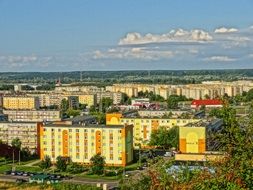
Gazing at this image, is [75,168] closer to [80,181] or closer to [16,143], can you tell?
[80,181]

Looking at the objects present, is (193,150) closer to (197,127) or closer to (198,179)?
(197,127)

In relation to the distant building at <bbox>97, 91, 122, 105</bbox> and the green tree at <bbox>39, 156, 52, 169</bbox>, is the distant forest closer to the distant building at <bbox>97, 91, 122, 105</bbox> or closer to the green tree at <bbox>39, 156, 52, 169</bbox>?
the distant building at <bbox>97, 91, 122, 105</bbox>

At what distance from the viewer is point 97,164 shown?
14555 millimetres

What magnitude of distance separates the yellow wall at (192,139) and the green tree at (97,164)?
2.29 m

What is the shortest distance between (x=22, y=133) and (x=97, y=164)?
6.08 metres

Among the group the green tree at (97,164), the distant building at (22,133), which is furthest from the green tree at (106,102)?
the green tree at (97,164)

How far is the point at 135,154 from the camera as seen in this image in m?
17.2

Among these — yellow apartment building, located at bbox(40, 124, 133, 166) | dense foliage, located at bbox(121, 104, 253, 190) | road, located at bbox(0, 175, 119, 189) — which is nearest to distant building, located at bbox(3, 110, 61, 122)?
yellow apartment building, located at bbox(40, 124, 133, 166)

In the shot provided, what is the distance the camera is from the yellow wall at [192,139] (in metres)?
14.9

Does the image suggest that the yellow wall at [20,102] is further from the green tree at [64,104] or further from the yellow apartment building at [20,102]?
the green tree at [64,104]

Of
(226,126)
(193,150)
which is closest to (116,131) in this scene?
(193,150)

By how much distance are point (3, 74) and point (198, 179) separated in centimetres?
10644

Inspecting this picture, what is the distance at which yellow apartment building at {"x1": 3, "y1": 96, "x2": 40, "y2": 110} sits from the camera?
3406 centimetres

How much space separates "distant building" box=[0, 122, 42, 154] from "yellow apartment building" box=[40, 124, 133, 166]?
251 centimetres
